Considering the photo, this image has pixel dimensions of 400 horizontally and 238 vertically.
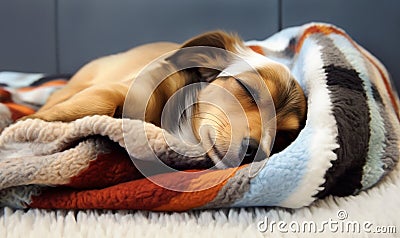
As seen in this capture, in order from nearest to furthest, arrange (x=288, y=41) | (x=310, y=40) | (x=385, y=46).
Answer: (x=310, y=40)
(x=288, y=41)
(x=385, y=46)

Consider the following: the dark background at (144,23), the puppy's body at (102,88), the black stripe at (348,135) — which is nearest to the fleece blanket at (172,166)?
the black stripe at (348,135)

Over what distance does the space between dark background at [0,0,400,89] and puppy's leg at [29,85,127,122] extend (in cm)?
68

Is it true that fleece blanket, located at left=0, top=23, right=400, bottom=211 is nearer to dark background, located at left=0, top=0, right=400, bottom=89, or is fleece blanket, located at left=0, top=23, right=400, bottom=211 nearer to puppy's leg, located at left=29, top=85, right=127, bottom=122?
puppy's leg, located at left=29, top=85, right=127, bottom=122

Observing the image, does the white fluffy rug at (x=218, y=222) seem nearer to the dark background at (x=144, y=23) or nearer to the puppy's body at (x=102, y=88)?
the puppy's body at (x=102, y=88)

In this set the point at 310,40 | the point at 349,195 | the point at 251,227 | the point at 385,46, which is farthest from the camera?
the point at 385,46

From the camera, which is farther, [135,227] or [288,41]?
[288,41]

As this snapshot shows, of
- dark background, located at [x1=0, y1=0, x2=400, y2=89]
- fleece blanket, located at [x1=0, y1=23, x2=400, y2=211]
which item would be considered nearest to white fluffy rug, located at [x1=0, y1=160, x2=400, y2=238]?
fleece blanket, located at [x1=0, y1=23, x2=400, y2=211]

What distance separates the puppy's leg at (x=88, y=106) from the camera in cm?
89

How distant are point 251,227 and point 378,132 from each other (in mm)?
335

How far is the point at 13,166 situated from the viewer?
0.71 meters

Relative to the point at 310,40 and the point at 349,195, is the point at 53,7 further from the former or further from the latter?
the point at 349,195

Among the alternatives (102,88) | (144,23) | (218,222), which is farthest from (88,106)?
(144,23)

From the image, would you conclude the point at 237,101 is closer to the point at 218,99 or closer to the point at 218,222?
the point at 218,99

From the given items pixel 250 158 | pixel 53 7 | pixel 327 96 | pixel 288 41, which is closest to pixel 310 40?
pixel 288 41
